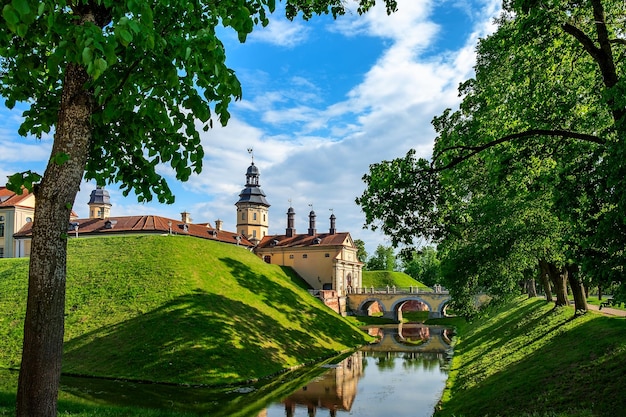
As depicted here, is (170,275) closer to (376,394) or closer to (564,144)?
(376,394)

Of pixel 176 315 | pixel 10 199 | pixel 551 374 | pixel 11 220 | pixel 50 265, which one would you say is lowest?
pixel 551 374

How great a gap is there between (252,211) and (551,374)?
84.5 meters

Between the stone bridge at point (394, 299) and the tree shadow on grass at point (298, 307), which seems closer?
the tree shadow on grass at point (298, 307)

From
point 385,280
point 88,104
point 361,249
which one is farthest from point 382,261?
point 88,104

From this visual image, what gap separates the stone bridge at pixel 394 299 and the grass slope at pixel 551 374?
48914 mm

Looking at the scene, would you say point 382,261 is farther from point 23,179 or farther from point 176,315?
point 23,179

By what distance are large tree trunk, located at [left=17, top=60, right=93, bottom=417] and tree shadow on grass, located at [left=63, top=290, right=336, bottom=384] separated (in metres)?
23.3

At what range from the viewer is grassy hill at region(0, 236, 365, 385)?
30.8m

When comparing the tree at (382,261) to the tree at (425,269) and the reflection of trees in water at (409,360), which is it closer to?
the tree at (425,269)

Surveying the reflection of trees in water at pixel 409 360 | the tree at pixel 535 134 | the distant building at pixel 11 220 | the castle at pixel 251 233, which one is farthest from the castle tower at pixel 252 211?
the tree at pixel 535 134

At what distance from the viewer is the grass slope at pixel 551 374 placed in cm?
1352

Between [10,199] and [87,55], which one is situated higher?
[10,199]

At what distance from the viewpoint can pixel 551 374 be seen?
17047 millimetres

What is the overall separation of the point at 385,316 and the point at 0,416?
7318 centimetres
